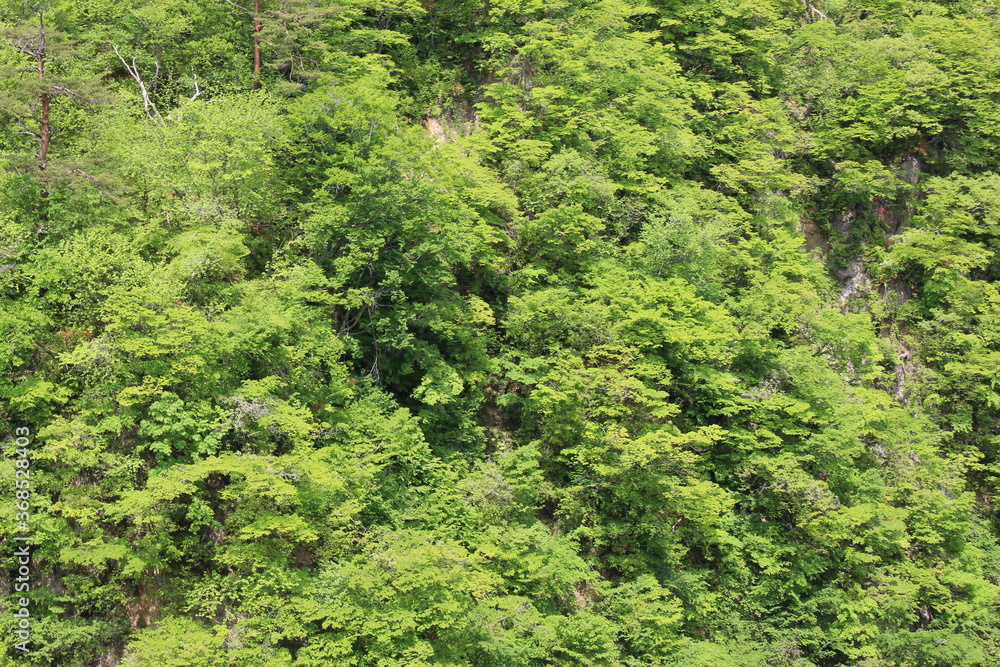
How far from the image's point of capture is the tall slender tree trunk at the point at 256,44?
22.8 metres

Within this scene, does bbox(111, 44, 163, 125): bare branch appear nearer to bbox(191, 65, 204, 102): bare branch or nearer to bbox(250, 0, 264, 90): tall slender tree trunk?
bbox(191, 65, 204, 102): bare branch

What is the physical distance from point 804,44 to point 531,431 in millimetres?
25259

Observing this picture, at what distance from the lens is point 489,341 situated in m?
21.6

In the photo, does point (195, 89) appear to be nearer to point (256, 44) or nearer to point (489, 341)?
point (256, 44)

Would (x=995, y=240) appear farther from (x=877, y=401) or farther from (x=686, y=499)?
(x=686, y=499)

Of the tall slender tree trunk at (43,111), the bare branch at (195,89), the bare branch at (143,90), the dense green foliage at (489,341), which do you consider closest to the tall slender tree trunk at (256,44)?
the dense green foliage at (489,341)

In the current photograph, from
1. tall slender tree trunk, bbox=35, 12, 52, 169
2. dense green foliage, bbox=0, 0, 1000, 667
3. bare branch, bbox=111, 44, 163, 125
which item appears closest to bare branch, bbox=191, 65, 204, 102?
dense green foliage, bbox=0, 0, 1000, 667

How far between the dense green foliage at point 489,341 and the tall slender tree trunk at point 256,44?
0.73 ft

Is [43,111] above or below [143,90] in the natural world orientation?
above

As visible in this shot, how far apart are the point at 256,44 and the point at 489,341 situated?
44.7ft

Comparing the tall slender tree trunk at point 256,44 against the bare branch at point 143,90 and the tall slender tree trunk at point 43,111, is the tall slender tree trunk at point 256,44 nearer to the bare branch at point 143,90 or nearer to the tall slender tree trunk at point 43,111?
the bare branch at point 143,90

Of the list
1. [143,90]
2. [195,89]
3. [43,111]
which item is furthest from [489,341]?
[143,90]

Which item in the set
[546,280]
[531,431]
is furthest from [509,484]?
[546,280]

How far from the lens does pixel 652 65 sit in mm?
28094
